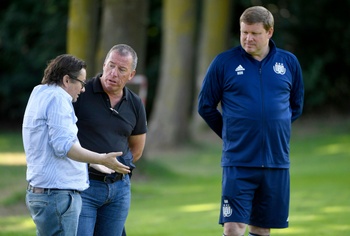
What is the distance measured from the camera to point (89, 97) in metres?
6.92

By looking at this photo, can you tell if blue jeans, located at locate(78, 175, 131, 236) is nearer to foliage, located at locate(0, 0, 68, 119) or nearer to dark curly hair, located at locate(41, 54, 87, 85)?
dark curly hair, located at locate(41, 54, 87, 85)

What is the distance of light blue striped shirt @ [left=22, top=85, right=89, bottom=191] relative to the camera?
6012 millimetres

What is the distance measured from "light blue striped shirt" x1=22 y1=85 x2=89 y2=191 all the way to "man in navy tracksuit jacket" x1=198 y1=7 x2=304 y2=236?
1.72 meters

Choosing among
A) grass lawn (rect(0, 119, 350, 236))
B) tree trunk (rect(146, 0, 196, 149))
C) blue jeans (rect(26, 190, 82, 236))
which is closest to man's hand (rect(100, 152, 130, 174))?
blue jeans (rect(26, 190, 82, 236))

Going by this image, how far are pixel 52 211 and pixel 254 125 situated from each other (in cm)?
203

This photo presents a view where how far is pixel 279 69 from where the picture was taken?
7.53 meters

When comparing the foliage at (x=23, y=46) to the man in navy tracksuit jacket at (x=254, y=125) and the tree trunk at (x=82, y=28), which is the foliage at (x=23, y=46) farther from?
the man in navy tracksuit jacket at (x=254, y=125)

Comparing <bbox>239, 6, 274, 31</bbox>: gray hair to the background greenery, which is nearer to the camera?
<bbox>239, 6, 274, 31</bbox>: gray hair

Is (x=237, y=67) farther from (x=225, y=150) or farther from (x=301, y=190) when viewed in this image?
(x=301, y=190)

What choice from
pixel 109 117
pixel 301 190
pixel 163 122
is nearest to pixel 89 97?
pixel 109 117

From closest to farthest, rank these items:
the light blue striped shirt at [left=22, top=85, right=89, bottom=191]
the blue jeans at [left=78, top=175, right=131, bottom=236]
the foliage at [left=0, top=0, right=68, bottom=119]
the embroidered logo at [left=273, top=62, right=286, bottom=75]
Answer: the light blue striped shirt at [left=22, top=85, right=89, bottom=191]
the blue jeans at [left=78, top=175, right=131, bottom=236]
the embroidered logo at [left=273, top=62, right=286, bottom=75]
the foliage at [left=0, top=0, right=68, bottom=119]

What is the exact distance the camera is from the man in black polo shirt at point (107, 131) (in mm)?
6863

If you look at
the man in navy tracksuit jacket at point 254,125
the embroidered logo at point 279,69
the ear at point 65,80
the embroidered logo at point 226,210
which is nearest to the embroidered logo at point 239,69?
the man in navy tracksuit jacket at point 254,125

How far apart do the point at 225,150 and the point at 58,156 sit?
184cm
